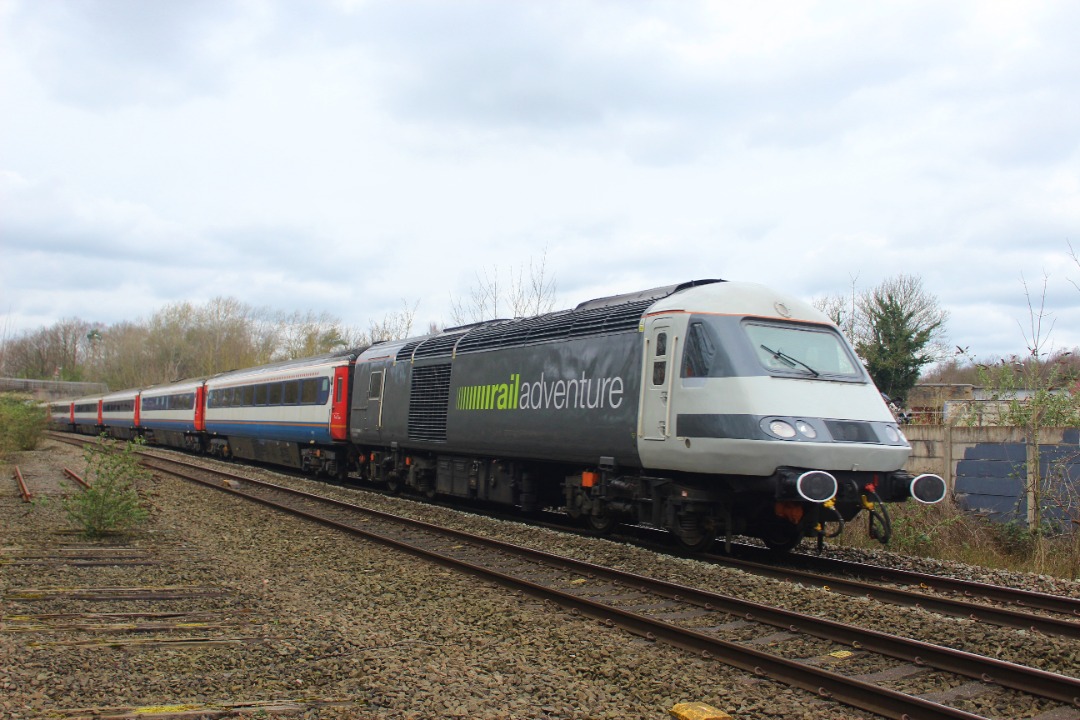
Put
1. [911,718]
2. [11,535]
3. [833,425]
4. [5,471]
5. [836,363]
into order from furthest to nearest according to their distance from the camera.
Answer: [5,471] < [11,535] < [836,363] < [833,425] < [911,718]

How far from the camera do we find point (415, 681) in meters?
5.24

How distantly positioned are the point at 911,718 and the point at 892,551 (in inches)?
279

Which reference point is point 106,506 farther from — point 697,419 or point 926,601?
point 926,601

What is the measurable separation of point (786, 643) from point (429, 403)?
9578 millimetres

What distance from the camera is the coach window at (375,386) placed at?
17.0 m

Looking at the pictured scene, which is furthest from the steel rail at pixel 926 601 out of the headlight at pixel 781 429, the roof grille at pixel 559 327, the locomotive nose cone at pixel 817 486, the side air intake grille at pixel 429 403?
the side air intake grille at pixel 429 403

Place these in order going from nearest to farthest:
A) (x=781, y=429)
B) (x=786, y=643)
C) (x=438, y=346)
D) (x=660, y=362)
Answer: (x=786, y=643), (x=781, y=429), (x=660, y=362), (x=438, y=346)

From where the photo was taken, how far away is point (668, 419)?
29.9 feet

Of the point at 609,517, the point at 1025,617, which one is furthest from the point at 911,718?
the point at 609,517

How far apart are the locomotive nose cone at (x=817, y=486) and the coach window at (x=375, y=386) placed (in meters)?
10.7

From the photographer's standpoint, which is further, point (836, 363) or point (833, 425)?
point (836, 363)

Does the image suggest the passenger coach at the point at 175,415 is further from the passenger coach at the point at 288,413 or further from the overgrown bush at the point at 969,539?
the overgrown bush at the point at 969,539

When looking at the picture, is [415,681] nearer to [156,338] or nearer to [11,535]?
[11,535]

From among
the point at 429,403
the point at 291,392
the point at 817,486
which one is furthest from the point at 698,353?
the point at 291,392
